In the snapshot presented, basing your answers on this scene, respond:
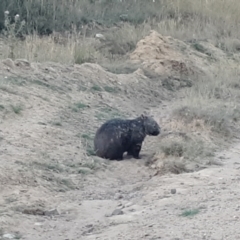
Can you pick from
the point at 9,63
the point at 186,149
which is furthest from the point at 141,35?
the point at 186,149

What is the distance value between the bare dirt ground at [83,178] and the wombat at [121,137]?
17 centimetres

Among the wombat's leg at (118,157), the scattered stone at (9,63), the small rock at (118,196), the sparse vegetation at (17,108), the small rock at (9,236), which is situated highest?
the small rock at (9,236)

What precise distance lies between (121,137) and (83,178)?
1456mm

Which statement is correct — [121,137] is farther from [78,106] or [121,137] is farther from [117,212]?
[117,212]

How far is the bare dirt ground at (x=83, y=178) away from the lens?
6980mm

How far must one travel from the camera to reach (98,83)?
13992mm

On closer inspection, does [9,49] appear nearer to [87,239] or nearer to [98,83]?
[98,83]

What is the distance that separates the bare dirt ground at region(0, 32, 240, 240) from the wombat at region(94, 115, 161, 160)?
0.56ft

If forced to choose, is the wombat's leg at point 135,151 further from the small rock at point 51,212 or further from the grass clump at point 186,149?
the small rock at point 51,212

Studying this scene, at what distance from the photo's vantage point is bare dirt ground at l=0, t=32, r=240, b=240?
6980mm

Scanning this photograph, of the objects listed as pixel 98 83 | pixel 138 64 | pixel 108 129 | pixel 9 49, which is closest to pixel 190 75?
pixel 138 64

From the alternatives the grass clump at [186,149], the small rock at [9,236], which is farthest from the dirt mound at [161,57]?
the small rock at [9,236]

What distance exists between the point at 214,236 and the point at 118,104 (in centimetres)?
733

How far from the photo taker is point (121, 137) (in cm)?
1049
